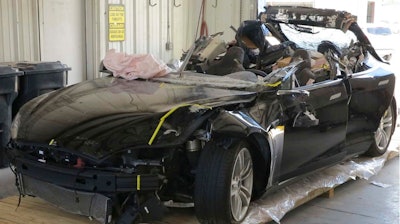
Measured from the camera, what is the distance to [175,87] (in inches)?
161

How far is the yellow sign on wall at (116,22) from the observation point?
841 cm

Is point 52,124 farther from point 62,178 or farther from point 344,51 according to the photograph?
point 344,51

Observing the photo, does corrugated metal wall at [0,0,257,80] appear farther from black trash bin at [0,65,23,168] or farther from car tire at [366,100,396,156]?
car tire at [366,100,396,156]

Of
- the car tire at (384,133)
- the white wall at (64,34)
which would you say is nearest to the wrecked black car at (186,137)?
the car tire at (384,133)

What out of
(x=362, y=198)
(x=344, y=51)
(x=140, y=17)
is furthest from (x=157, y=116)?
(x=140, y=17)

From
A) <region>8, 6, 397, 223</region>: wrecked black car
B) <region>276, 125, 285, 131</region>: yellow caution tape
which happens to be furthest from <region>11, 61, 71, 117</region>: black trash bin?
<region>276, 125, 285, 131</region>: yellow caution tape

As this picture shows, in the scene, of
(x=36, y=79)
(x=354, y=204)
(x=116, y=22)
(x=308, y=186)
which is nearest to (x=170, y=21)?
(x=116, y=22)

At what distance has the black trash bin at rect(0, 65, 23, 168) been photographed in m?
5.24

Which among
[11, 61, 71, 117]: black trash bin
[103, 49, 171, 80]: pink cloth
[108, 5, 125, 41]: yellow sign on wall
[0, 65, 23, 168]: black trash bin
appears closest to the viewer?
[103, 49, 171, 80]: pink cloth

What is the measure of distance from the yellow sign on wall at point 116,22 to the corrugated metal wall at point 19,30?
1.39 meters

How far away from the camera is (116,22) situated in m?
8.52

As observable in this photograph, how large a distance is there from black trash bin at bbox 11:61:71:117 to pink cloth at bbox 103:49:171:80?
133cm

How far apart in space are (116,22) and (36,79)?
3.01 meters

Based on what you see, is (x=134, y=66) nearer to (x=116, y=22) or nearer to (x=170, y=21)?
(x=116, y=22)
